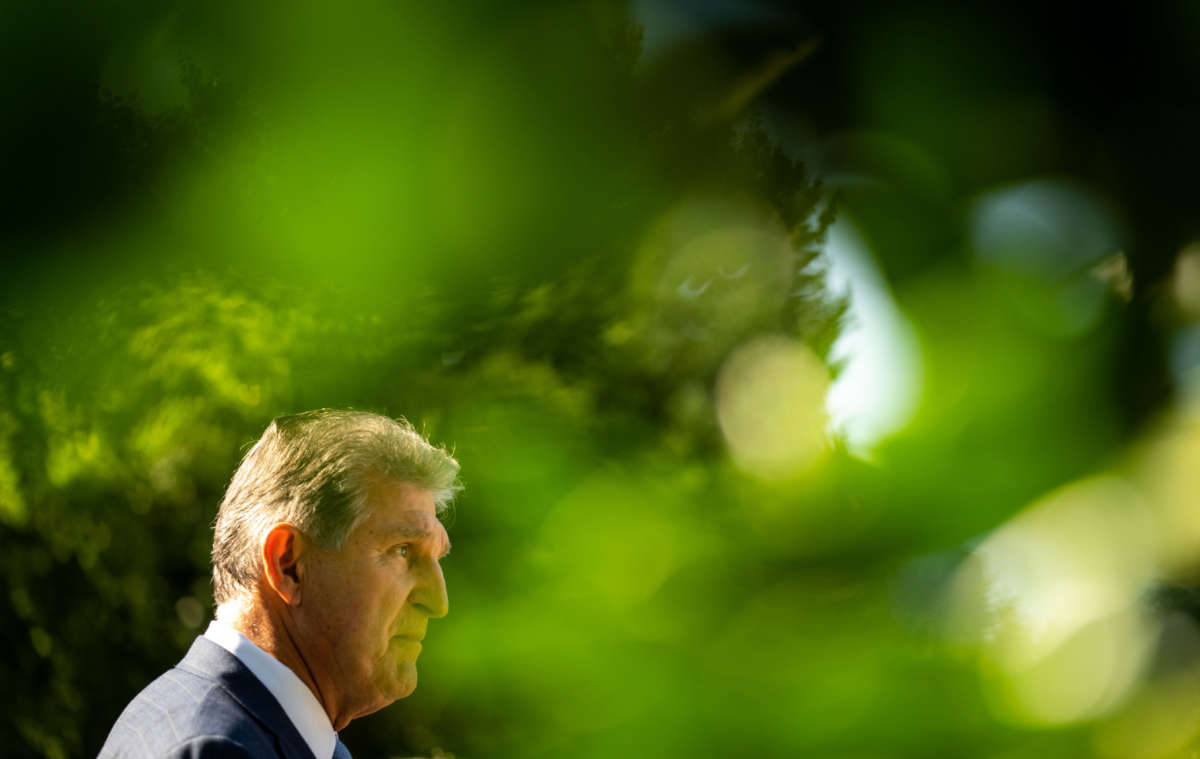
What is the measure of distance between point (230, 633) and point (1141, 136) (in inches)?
57.4

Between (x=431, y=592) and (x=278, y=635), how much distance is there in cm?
18

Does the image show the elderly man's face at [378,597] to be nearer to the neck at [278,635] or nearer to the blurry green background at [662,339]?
the neck at [278,635]

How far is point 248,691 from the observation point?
0.81m

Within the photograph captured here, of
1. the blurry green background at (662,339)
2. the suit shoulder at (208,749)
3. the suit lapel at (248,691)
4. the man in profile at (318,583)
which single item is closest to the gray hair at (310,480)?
the man in profile at (318,583)

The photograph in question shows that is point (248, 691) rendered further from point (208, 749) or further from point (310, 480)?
point (310, 480)

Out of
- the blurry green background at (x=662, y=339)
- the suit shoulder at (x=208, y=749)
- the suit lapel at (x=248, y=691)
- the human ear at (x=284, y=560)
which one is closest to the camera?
the suit shoulder at (x=208, y=749)

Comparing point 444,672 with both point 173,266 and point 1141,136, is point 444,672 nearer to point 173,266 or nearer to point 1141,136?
point 173,266

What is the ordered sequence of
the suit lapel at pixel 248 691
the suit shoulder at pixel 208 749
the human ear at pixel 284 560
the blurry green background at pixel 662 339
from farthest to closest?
the blurry green background at pixel 662 339, the human ear at pixel 284 560, the suit lapel at pixel 248 691, the suit shoulder at pixel 208 749

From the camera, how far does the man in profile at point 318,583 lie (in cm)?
83

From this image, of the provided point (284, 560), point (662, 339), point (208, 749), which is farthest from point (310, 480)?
point (662, 339)

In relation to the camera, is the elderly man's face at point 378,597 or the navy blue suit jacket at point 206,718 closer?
the navy blue suit jacket at point 206,718

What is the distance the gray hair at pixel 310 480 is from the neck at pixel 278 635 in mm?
30

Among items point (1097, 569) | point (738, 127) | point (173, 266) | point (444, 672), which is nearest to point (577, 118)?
point (738, 127)

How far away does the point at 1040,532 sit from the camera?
1373 mm
